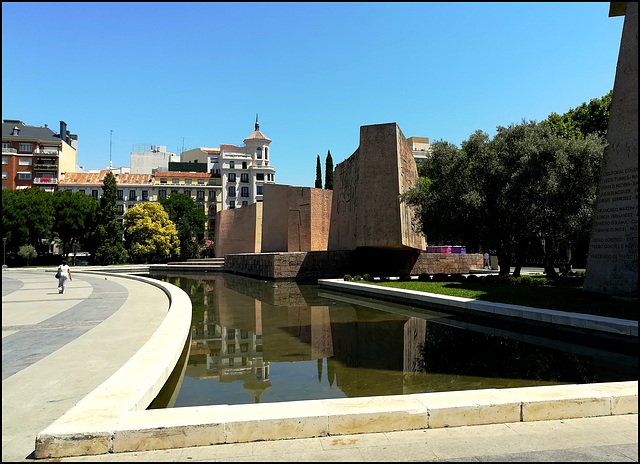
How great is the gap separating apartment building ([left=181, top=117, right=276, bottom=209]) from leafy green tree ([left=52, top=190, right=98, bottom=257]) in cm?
2465

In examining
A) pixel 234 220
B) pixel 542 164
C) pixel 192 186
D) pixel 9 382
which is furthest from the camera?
pixel 192 186

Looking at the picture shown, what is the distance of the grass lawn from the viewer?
9367 millimetres

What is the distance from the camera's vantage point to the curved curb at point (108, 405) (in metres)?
3.50

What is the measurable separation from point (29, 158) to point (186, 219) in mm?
27463

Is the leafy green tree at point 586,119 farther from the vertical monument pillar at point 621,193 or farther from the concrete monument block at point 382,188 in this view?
the vertical monument pillar at point 621,193

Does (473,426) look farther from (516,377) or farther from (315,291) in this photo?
(315,291)

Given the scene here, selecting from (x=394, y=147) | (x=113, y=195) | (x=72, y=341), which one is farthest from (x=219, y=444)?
(x=113, y=195)

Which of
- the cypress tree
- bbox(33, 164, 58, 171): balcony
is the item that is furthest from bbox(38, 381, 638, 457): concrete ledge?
bbox(33, 164, 58, 171): balcony

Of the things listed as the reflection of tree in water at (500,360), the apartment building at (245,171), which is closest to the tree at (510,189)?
the reflection of tree in water at (500,360)

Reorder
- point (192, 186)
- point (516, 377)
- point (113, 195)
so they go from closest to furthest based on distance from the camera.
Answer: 1. point (516, 377)
2. point (113, 195)
3. point (192, 186)

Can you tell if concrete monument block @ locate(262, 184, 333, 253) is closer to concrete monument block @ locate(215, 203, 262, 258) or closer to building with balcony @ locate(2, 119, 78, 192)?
concrete monument block @ locate(215, 203, 262, 258)

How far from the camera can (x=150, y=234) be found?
50.7 m

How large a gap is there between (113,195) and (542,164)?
152 ft

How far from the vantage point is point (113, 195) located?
4962 cm
